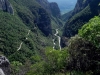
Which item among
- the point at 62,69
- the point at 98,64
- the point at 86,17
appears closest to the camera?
the point at 98,64

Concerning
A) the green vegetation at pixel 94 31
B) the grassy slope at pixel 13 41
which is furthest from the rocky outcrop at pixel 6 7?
the green vegetation at pixel 94 31

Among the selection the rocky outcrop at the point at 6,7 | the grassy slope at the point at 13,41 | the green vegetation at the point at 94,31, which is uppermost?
the rocky outcrop at the point at 6,7

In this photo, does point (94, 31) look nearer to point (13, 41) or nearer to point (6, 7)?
point (13, 41)

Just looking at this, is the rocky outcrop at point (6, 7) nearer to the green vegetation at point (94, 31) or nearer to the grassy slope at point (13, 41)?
the grassy slope at point (13, 41)

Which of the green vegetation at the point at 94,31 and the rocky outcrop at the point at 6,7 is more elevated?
the rocky outcrop at the point at 6,7

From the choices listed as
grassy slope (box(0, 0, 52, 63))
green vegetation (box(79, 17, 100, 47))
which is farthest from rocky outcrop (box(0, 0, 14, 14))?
green vegetation (box(79, 17, 100, 47))

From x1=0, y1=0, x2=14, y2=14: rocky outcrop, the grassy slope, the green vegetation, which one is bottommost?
the grassy slope

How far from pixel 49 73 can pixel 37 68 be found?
4069 mm

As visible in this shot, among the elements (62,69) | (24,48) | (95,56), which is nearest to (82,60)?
(95,56)

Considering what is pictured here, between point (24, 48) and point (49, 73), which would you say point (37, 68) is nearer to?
point (49, 73)

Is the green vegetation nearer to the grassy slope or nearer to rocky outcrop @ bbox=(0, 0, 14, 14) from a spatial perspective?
the grassy slope

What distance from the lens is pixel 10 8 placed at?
186m

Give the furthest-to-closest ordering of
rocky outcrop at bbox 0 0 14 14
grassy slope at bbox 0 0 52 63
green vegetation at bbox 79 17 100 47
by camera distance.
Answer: rocky outcrop at bbox 0 0 14 14
grassy slope at bbox 0 0 52 63
green vegetation at bbox 79 17 100 47

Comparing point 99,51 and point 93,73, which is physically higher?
point 99,51
